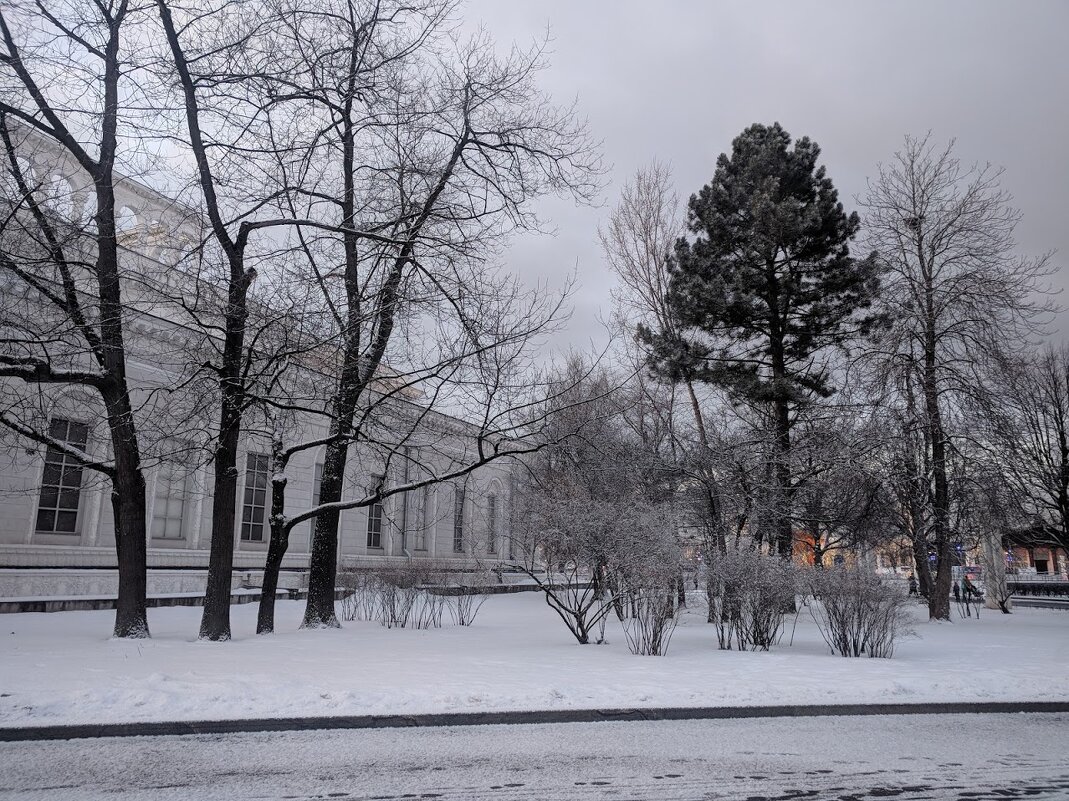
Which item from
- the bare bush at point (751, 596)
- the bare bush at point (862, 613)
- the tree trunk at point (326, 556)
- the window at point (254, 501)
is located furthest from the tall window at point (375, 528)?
the bare bush at point (862, 613)

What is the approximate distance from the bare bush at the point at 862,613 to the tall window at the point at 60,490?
16975 mm

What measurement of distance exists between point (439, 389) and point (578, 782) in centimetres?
758

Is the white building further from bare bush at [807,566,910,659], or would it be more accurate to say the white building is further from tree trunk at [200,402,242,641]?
bare bush at [807,566,910,659]

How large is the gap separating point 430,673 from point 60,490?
14.6 meters

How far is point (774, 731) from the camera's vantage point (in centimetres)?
686

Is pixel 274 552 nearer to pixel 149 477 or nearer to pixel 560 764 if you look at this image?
pixel 149 477

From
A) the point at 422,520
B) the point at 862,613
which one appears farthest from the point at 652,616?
the point at 422,520

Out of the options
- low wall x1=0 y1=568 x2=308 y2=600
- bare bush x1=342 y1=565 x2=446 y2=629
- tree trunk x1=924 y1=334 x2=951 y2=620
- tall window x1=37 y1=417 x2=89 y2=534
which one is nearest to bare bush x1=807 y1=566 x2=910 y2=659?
bare bush x1=342 y1=565 x2=446 y2=629

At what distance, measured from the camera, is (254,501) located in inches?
969

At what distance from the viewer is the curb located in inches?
238

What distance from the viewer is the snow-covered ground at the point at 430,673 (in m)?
6.94

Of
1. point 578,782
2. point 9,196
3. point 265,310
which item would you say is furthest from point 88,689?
point 9,196

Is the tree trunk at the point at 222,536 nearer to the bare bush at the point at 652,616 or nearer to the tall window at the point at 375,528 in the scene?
the bare bush at the point at 652,616

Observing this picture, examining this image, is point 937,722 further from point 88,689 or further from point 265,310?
point 265,310
